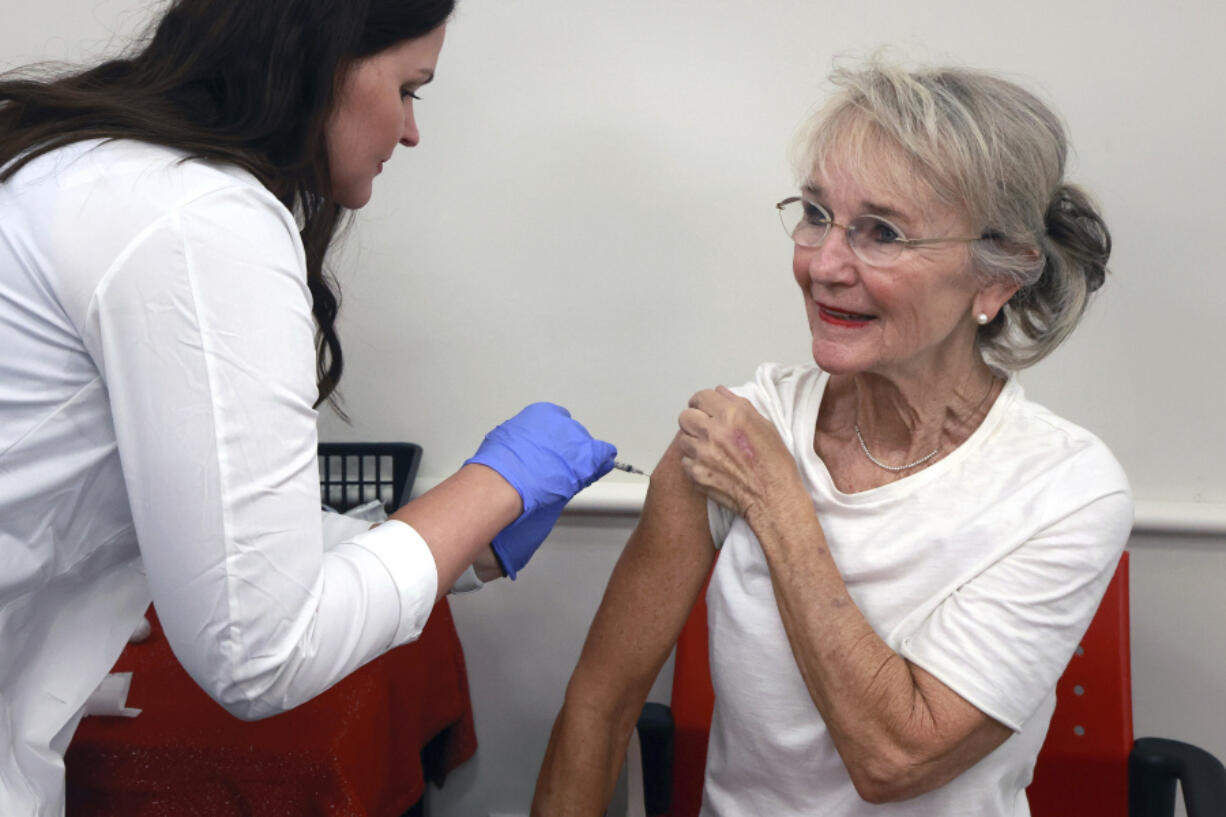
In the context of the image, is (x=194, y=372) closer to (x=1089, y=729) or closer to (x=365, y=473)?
(x=365, y=473)

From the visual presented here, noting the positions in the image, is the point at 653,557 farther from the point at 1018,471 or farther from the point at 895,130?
the point at 895,130

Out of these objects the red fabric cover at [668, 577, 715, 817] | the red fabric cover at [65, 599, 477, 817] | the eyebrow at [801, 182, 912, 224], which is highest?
the eyebrow at [801, 182, 912, 224]

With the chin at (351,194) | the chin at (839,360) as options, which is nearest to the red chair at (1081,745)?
the chin at (839,360)

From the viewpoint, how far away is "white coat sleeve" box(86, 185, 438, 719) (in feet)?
2.72

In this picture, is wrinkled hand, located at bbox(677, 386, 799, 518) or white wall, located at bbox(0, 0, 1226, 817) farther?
white wall, located at bbox(0, 0, 1226, 817)

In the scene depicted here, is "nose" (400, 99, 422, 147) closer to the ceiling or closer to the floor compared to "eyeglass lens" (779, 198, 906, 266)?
closer to the ceiling

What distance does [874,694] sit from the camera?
110 cm

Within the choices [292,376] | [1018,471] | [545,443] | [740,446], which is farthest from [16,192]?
[1018,471]

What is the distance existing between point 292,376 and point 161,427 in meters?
0.11

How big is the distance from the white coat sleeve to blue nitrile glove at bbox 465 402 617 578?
10.3 inches

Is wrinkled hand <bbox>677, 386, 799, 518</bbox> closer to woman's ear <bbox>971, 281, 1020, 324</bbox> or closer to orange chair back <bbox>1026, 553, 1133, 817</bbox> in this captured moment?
woman's ear <bbox>971, 281, 1020, 324</bbox>

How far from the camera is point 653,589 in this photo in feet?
4.33

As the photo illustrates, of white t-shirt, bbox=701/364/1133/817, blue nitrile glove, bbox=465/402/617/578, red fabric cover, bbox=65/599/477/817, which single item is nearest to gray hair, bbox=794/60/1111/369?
white t-shirt, bbox=701/364/1133/817

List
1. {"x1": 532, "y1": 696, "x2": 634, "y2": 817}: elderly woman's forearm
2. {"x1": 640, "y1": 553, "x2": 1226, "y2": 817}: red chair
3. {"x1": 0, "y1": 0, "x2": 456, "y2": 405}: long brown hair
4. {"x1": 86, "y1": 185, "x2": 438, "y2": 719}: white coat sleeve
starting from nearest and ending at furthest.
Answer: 1. {"x1": 86, "y1": 185, "x2": 438, "y2": 719}: white coat sleeve
2. {"x1": 0, "y1": 0, "x2": 456, "y2": 405}: long brown hair
3. {"x1": 532, "y1": 696, "x2": 634, "y2": 817}: elderly woman's forearm
4. {"x1": 640, "y1": 553, "x2": 1226, "y2": 817}: red chair
